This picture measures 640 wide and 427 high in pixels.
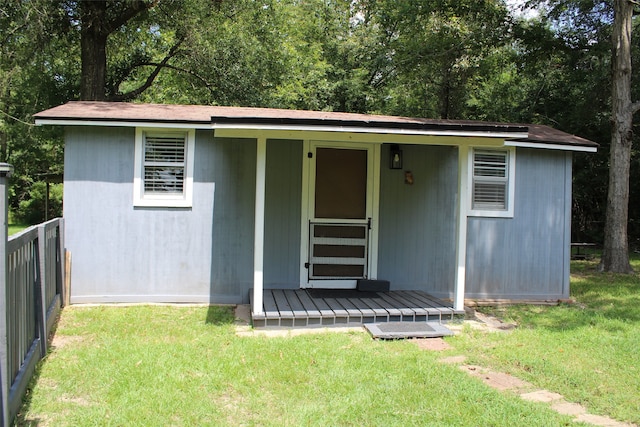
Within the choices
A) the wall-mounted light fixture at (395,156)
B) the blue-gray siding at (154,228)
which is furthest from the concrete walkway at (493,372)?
the wall-mounted light fixture at (395,156)

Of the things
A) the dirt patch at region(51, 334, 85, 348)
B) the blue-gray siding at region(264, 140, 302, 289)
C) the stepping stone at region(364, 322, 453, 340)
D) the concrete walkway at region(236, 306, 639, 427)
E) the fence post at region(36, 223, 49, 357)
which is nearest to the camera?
the concrete walkway at region(236, 306, 639, 427)

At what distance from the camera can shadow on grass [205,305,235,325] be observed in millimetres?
5684

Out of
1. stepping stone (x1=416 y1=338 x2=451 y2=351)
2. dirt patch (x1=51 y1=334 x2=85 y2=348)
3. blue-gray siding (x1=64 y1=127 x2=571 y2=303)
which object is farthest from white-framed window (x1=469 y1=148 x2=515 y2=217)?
dirt patch (x1=51 y1=334 x2=85 y2=348)

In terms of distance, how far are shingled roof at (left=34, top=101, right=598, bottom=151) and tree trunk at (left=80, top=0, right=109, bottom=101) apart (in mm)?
6688

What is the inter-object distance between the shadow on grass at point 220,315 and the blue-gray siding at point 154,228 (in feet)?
0.96

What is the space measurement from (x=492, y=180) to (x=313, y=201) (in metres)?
2.76

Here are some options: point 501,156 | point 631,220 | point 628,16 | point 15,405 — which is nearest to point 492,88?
point 631,220

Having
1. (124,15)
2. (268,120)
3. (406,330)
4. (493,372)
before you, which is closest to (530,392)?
(493,372)

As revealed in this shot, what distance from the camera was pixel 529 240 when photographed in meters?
7.55

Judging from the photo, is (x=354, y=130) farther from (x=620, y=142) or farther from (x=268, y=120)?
(x=620, y=142)

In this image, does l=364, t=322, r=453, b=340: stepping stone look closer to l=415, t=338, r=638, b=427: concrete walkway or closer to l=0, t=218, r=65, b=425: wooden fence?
l=415, t=338, r=638, b=427: concrete walkway

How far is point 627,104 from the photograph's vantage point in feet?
34.9

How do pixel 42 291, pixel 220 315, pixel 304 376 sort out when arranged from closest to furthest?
1. pixel 304 376
2. pixel 42 291
3. pixel 220 315

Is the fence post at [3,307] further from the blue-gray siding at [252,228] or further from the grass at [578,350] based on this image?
the blue-gray siding at [252,228]
